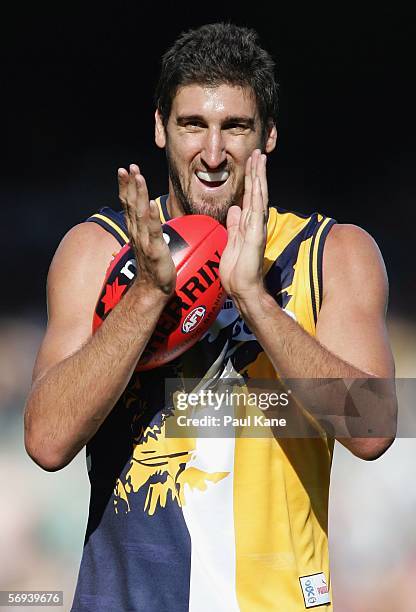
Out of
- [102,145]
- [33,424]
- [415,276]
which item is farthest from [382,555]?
[33,424]

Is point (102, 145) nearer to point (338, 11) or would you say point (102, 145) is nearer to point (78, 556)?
point (338, 11)

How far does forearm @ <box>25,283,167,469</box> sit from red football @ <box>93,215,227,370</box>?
9 cm

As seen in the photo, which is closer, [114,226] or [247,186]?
[247,186]

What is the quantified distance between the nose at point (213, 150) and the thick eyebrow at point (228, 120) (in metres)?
0.04

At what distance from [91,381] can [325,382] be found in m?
0.54

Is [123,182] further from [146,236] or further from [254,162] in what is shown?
[254,162]

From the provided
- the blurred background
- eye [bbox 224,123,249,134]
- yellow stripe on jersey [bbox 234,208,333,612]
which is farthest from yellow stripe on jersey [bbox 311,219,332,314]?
the blurred background

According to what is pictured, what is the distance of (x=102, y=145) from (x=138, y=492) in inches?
122

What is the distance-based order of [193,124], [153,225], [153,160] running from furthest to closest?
[153,160] → [193,124] → [153,225]

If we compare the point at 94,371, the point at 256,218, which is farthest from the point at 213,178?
the point at 94,371

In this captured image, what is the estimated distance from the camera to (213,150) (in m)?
2.75

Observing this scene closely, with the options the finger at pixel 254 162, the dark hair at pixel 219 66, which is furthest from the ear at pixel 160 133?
the finger at pixel 254 162

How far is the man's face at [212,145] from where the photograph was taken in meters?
2.79

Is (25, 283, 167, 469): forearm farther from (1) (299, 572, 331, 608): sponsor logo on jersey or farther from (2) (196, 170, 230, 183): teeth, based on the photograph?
(1) (299, 572, 331, 608): sponsor logo on jersey
